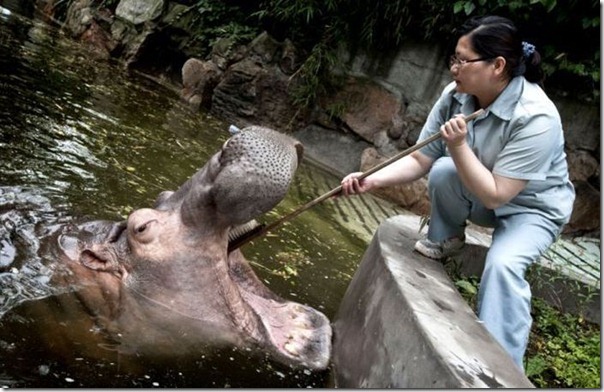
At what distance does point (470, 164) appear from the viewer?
2561 millimetres

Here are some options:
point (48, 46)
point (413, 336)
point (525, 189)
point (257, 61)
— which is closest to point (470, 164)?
point (525, 189)

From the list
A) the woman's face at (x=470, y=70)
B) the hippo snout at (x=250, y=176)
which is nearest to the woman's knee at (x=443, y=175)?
the woman's face at (x=470, y=70)

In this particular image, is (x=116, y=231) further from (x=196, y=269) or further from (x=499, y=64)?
(x=499, y=64)

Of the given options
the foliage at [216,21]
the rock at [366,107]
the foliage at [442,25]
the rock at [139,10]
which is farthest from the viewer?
the rock at [139,10]

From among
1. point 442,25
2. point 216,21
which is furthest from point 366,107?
point 216,21

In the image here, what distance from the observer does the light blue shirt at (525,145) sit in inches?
104

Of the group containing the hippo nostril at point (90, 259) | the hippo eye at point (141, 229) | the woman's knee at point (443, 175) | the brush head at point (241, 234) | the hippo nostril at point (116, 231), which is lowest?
the hippo nostril at point (90, 259)

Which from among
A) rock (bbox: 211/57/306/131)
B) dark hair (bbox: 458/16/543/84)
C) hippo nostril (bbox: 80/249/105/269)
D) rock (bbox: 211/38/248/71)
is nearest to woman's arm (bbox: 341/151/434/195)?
dark hair (bbox: 458/16/543/84)

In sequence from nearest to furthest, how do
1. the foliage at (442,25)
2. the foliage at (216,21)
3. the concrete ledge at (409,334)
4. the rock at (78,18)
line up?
the concrete ledge at (409,334) → the foliage at (442,25) → the foliage at (216,21) → the rock at (78,18)

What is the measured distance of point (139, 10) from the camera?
12094 millimetres

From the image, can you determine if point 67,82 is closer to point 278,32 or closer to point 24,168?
point 24,168

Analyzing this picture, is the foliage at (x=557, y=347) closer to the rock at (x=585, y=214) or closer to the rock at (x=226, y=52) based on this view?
the rock at (x=585, y=214)

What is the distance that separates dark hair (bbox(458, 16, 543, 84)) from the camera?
2.63 m

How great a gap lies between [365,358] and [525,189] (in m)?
1.14
